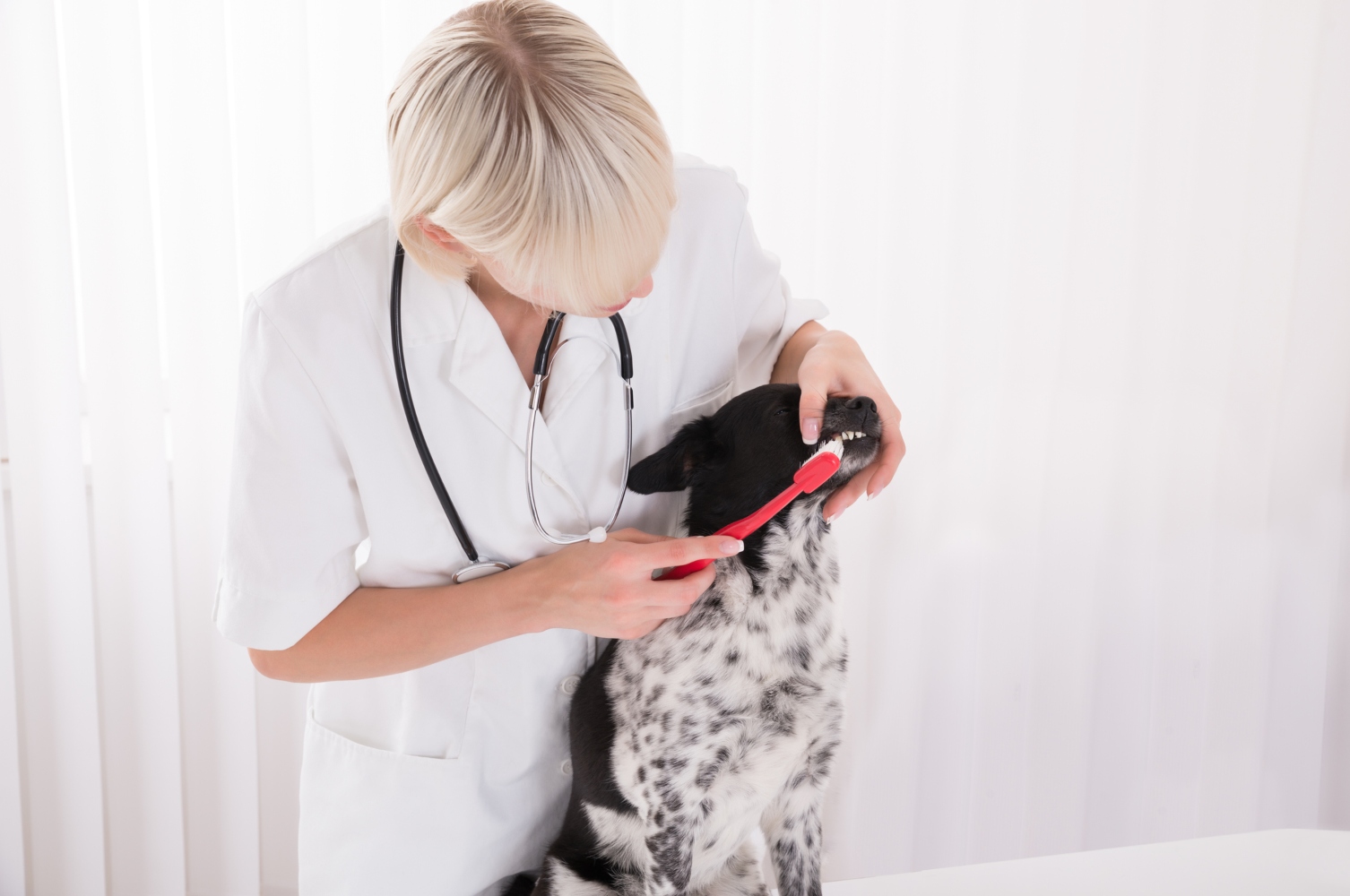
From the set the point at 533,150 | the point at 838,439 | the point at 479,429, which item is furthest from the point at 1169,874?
the point at 533,150

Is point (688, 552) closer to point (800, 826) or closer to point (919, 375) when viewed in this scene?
point (800, 826)

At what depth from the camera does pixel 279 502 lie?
3.40ft

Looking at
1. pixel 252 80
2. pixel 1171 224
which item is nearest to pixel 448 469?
pixel 252 80

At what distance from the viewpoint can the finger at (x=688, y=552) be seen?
1.01 metres

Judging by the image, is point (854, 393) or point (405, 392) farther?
point (854, 393)

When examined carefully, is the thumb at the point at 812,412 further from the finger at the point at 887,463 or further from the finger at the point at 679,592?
the finger at the point at 679,592

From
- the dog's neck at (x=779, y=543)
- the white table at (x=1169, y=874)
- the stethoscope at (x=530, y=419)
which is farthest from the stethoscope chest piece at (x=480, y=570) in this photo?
the white table at (x=1169, y=874)

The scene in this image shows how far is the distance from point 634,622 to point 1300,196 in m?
1.85

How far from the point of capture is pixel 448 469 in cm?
109

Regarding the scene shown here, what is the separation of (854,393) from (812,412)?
119mm

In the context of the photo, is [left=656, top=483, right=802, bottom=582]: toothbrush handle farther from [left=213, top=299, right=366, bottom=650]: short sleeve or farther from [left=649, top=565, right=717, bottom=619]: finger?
[left=213, top=299, right=366, bottom=650]: short sleeve

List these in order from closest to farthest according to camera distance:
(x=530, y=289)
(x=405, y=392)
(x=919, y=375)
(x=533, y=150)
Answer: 1. (x=533, y=150)
2. (x=530, y=289)
3. (x=405, y=392)
4. (x=919, y=375)

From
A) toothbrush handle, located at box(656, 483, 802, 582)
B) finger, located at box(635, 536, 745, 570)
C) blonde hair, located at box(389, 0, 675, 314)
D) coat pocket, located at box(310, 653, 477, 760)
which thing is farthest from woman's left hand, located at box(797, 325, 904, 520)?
coat pocket, located at box(310, 653, 477, 760)

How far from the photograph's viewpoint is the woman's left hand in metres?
1.14
